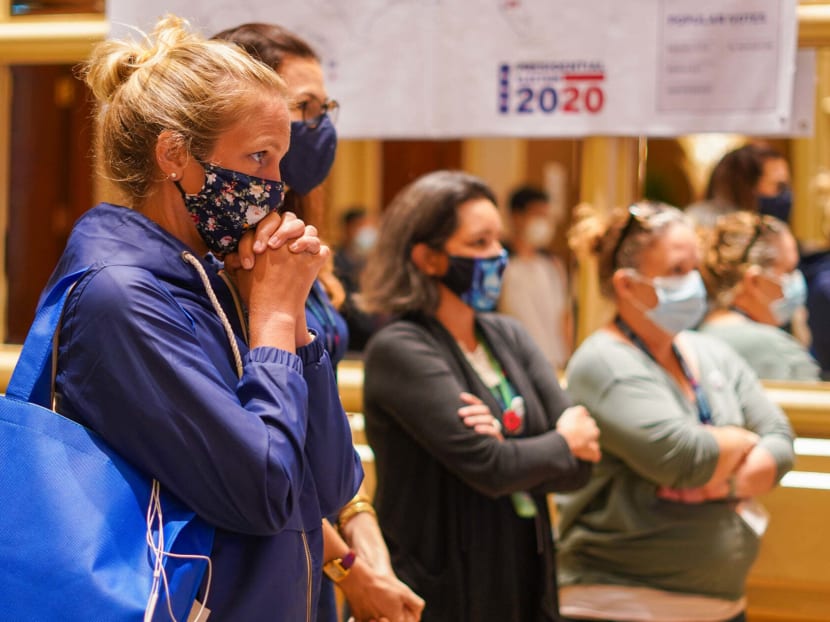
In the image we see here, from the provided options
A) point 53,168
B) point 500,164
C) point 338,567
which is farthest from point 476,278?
point 500,164

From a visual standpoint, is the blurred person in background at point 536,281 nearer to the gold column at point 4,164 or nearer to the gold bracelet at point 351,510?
the gold column at point 4,164

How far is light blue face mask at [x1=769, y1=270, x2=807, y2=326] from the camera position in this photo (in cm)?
395

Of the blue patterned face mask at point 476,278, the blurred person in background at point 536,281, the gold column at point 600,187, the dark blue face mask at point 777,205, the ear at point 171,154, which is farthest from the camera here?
the blurred person in background at point 536,281

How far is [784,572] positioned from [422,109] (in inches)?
73.9

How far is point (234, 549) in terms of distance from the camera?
5.41 feet

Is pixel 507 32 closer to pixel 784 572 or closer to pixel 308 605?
pixel 784 572

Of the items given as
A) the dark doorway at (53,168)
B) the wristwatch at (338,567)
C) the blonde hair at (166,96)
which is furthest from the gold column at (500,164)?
the blonde hair at (166,96)

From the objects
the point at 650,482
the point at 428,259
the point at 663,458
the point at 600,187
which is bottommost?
the point at 650,482

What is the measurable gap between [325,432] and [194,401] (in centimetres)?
27

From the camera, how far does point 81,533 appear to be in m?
1.48

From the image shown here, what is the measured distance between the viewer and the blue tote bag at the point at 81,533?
1473 mm

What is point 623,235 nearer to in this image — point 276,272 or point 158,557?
point 276,272

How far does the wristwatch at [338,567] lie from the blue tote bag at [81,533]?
2.06 feet

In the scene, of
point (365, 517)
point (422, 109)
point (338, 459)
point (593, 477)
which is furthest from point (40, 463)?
point (422, 109)
